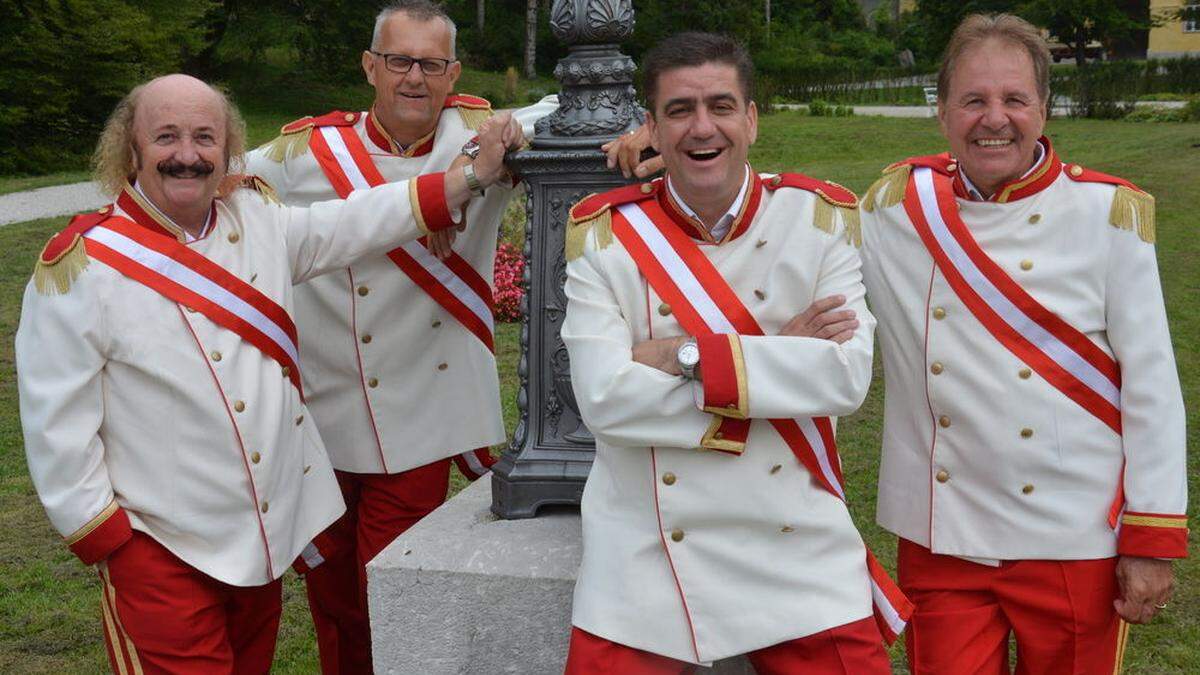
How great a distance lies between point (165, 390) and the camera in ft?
9.71

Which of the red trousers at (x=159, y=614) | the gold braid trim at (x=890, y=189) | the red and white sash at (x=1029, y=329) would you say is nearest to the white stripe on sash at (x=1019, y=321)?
the red and white sash at (x=1029, y=329)

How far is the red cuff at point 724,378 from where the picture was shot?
2443mm

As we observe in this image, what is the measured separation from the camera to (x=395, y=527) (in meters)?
3.73

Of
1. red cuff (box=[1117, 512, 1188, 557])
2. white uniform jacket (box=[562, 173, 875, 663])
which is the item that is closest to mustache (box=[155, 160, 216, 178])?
white uniform jacket (box=[562, 173, 875, 663])

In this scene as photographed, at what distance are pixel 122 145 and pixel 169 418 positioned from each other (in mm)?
626

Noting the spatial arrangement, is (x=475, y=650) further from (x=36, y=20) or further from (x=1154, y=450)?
(x=36, y=20)

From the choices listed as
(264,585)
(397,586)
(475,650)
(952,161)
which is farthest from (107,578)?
(952,161)

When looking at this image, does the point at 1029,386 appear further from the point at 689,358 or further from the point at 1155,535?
the point at 689,358

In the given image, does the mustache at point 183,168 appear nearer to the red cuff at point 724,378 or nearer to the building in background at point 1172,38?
the red cuff at point 724,378

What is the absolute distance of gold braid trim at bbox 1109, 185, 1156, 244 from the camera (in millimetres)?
2801

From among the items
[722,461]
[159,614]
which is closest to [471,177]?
[722,461]

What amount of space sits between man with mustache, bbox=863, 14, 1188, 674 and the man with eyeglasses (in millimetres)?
1218

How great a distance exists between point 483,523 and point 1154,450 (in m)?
1.61

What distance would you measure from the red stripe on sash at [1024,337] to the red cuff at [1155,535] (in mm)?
194
